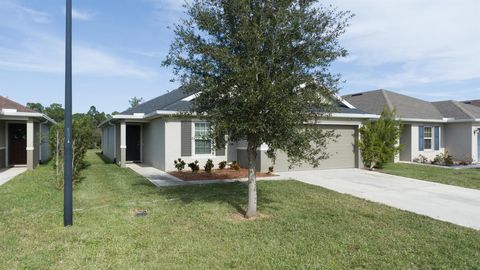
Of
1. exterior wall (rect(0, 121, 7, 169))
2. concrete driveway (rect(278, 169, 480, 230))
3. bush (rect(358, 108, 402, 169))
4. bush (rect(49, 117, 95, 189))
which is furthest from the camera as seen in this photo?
bush (rect(358, 108, 402, 169))

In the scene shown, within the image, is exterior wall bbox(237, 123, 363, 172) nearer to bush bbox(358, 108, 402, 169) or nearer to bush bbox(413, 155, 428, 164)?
bush bbox(358, 108, 402, 169)

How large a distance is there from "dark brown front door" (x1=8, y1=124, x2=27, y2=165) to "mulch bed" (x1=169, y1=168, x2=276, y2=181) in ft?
29.3

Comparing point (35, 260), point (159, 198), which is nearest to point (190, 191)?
point (159, 198)

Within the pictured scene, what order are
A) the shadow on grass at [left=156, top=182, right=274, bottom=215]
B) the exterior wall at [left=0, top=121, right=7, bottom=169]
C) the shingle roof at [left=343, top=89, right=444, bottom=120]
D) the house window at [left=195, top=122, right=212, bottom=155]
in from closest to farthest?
the shadow on grass at [left=156, top=182, right=274, bottom=215], the house window at [left=195, top=122, right=212, bottom=155], the exterior wall at [left=0, top=121, right=7, bottom=169], the shingle roof at [left=343, top=89, right=444, bottom=120]

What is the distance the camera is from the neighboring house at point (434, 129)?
67.6 ft

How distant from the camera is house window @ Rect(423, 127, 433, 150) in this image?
21.2 m

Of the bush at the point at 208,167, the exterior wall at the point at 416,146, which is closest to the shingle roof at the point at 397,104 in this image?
the exterior wall at the point at 416,146

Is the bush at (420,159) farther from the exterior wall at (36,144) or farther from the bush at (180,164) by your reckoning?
the exterior wall at (36,144)

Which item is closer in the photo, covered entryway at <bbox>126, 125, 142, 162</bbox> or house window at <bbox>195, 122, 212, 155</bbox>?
house window at <bbox>195, 122, 212, 155</bbox>

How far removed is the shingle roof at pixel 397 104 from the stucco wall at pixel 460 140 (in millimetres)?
1092

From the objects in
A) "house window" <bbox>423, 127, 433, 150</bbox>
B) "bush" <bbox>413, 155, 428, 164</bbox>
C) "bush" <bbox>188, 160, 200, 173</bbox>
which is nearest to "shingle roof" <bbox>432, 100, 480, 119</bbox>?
"house window" <bbox>423, 127, 433, 150</bbox>

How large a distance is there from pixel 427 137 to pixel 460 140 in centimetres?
195

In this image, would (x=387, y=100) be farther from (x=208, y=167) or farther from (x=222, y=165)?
(x=208, y=167)

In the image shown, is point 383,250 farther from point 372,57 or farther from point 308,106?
point 372,57
